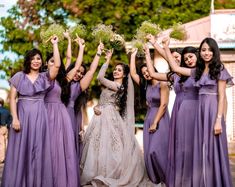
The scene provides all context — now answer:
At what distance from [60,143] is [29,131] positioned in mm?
555

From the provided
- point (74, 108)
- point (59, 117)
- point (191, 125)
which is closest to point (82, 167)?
point (74, 108)

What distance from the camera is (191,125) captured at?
8250mm

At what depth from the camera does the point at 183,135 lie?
27.4 feet

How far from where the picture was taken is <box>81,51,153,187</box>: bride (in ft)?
33.6

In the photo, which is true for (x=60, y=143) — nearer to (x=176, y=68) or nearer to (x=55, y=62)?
(x=55, y=62)

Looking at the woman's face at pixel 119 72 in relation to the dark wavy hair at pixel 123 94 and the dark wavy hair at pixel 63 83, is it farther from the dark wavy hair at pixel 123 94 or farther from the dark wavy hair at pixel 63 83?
the dark wavy hair at pixel 63 83

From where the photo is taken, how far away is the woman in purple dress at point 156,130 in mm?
10016

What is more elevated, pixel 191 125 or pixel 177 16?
pixel 177 16

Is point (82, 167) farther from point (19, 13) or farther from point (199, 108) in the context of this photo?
point (19, 13)

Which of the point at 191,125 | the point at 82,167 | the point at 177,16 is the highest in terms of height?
the point at 177,16

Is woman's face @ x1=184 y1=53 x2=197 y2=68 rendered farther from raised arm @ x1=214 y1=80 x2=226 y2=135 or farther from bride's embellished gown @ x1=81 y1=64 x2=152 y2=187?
bride's embellished gown @ x1=81 y1=64 x2=152 y2=187

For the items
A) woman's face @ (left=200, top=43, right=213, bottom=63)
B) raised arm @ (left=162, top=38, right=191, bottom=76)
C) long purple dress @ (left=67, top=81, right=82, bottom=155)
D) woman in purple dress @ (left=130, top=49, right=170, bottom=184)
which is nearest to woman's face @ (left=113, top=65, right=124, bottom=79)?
woman in purple dress @ (left=130, top=49, right=170, bottom=184)

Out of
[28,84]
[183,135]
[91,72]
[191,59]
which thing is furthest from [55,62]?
[183,135]

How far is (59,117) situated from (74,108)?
1630 mm
